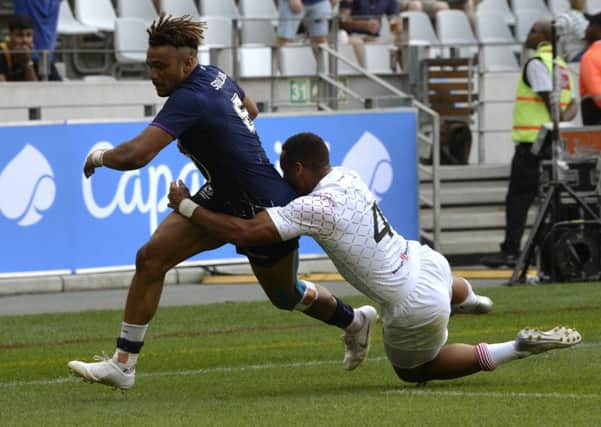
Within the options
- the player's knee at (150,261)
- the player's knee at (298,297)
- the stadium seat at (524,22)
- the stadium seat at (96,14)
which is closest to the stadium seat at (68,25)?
the stadium seat at (96,14)

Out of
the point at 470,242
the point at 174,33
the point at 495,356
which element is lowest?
the point at 470,242

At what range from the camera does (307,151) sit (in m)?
8.44

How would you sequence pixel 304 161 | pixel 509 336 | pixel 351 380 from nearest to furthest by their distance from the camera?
1. pixel 304 161
2. pixel 351 380
3. pixel 509 336

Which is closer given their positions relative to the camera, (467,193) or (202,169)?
(202,169)

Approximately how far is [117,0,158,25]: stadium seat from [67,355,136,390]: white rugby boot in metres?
12.3

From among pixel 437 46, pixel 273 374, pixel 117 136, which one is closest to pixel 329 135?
pixel 117 136

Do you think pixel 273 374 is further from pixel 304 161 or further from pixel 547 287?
pixel 547 287

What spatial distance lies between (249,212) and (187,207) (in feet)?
1.38

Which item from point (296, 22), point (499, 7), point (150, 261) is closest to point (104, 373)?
point (150, 261)

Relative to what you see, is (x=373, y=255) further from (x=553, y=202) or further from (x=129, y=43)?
(x=129, y=43)

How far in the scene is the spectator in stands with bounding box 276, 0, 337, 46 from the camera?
19.9 m

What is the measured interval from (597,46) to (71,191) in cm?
513

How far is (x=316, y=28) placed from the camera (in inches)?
787

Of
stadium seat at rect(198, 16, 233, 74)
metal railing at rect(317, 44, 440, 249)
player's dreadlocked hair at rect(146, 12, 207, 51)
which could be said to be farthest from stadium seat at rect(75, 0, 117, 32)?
player's dreadlocked hair at rect(146, 12, 207, 51)
